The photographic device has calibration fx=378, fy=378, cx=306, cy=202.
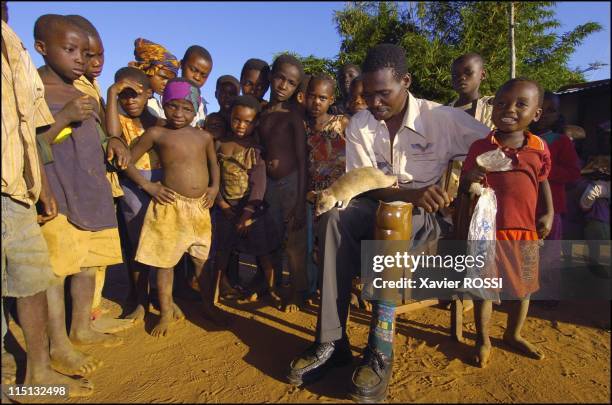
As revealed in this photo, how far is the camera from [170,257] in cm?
273

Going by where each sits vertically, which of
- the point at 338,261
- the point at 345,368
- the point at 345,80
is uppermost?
the point at 345,80

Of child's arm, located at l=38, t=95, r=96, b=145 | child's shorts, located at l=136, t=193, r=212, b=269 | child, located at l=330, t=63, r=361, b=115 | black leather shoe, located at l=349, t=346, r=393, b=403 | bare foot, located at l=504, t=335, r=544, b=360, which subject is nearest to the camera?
black leather shoe, located at l=349, t=346, r=393, b=403

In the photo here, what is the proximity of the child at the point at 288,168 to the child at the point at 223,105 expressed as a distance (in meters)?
0.35

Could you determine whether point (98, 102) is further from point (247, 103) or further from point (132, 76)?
point (247, 103)

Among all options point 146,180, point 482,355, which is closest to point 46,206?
point 146,180

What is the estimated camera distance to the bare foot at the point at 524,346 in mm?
2263

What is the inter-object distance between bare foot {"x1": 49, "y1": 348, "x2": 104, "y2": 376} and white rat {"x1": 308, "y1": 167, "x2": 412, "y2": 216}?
5.28 feet

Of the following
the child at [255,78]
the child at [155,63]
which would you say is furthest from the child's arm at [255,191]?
Answer: the child at [155,63]

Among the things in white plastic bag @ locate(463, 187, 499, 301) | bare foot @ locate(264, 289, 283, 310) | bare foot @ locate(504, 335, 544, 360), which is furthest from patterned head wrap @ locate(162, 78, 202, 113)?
bare foot @ locate(504, 335, 544, 360)

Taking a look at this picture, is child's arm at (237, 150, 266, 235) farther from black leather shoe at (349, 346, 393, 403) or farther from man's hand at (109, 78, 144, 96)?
black leather shoe at (349, 346, 393, 403)

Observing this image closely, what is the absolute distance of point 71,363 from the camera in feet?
7.13

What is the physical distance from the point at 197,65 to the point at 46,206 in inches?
89.2

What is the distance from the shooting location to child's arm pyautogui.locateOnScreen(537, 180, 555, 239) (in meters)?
2.24

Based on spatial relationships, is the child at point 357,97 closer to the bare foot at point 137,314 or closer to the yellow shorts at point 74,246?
the yellow shorts at point 74,246
